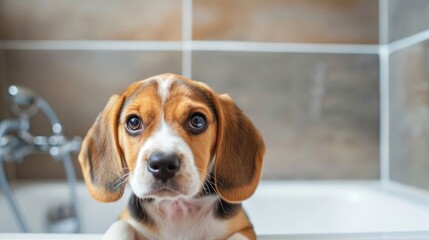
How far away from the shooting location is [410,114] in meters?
1.01

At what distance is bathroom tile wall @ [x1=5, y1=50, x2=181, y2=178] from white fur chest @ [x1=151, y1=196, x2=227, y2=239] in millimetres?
597

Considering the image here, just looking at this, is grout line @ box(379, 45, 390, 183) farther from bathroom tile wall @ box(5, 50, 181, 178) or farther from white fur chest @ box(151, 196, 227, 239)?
white fur chest @ box(151, 196, 227, 239)

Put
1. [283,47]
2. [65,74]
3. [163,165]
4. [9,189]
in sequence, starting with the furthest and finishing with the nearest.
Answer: [283,47] → [65,74] → [9,189] → [163,165]

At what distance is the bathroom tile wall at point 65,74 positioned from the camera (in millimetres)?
1077

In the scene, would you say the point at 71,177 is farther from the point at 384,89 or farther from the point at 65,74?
Answer: the point at 384,89

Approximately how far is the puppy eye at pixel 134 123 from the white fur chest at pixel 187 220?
0.38 ft

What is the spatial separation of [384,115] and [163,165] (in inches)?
34.8

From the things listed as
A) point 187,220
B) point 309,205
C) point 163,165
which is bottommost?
point 309,205

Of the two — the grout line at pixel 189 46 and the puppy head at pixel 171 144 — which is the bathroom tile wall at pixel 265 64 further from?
the puppy head at pixel 171 144

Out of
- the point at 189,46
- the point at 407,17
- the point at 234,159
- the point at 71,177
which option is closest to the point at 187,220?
the point at 234,159

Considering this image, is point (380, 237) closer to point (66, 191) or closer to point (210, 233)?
point (210, 233)

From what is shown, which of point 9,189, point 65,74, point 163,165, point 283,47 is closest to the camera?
point 163,165

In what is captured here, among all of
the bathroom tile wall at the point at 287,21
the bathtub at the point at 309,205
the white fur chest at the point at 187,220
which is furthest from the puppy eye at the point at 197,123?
the bathroom tile wall at the point at 287,21

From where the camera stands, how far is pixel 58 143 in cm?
105
